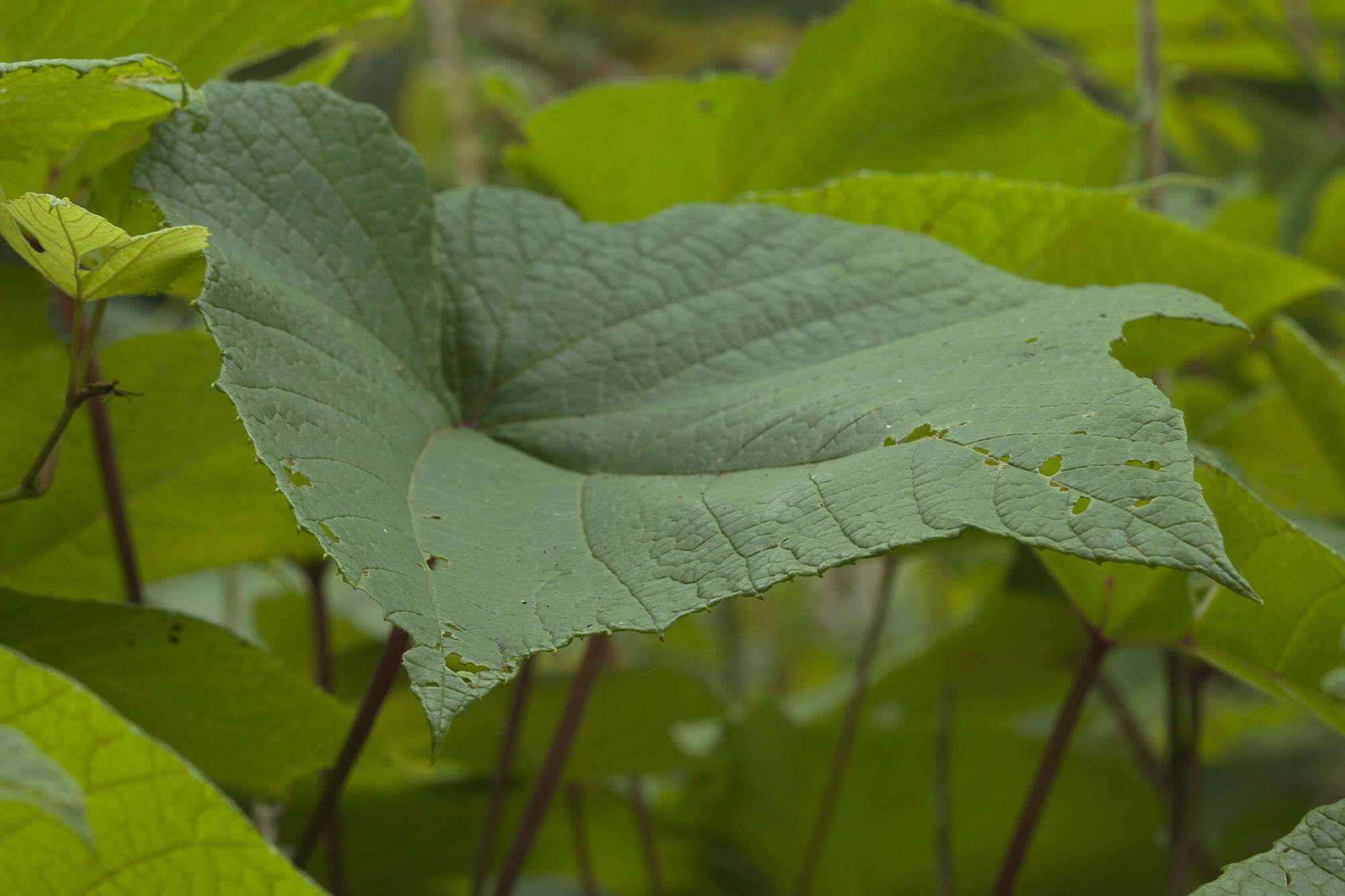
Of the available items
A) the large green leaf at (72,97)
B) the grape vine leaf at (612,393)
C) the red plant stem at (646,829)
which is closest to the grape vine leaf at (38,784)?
the grape vine leaf at (612,393)

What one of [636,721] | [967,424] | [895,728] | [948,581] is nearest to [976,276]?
[967,424]

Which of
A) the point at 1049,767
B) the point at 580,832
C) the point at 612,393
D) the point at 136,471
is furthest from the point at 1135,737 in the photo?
the point at 136,471

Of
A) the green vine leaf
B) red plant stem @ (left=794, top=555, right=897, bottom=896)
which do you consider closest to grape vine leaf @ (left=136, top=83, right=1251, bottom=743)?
the green vine leaf

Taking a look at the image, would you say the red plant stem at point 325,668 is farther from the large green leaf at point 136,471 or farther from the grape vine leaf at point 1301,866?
the grape vine leaf at point 1301,866

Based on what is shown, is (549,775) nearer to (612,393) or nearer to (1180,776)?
(612,393)

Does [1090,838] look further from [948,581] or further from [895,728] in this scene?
[948,581]

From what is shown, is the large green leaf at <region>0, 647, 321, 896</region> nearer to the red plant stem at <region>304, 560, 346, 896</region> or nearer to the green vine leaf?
the green vine leaf
